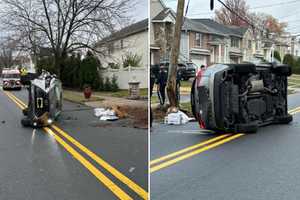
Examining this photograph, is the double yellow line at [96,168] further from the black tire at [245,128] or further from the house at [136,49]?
the black tire at [245,128]

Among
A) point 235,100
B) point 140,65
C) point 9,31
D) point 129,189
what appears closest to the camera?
point 140,65

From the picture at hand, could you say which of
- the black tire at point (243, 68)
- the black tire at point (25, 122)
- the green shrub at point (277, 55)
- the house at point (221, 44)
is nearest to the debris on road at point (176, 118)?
the black tire at point (243, 68)

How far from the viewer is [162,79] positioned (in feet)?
28.8

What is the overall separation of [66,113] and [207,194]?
7.11 meters

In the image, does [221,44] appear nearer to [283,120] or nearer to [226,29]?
[226,29]

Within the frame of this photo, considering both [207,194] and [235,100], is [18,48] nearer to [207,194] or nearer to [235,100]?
[207,194]

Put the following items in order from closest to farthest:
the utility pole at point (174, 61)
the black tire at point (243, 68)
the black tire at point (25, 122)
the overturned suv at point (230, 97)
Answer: the overturned suv at point (230, 97), the black tire at point (243, 68), the utility pole at point (174, 61), the black tire at point (25, 122)

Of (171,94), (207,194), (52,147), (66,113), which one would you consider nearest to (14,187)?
(207,194)

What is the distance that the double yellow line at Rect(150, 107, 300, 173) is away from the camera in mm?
4344

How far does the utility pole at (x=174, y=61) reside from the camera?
719cm

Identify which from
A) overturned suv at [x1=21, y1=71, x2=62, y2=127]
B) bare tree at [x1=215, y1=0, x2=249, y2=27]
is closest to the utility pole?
bare tree at [x1=215, y1=0, x2=249, y2=27]

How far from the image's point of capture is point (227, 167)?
428cm

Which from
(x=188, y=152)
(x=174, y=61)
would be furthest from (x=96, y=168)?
(x=174, y=61)

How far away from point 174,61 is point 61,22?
2.68m
